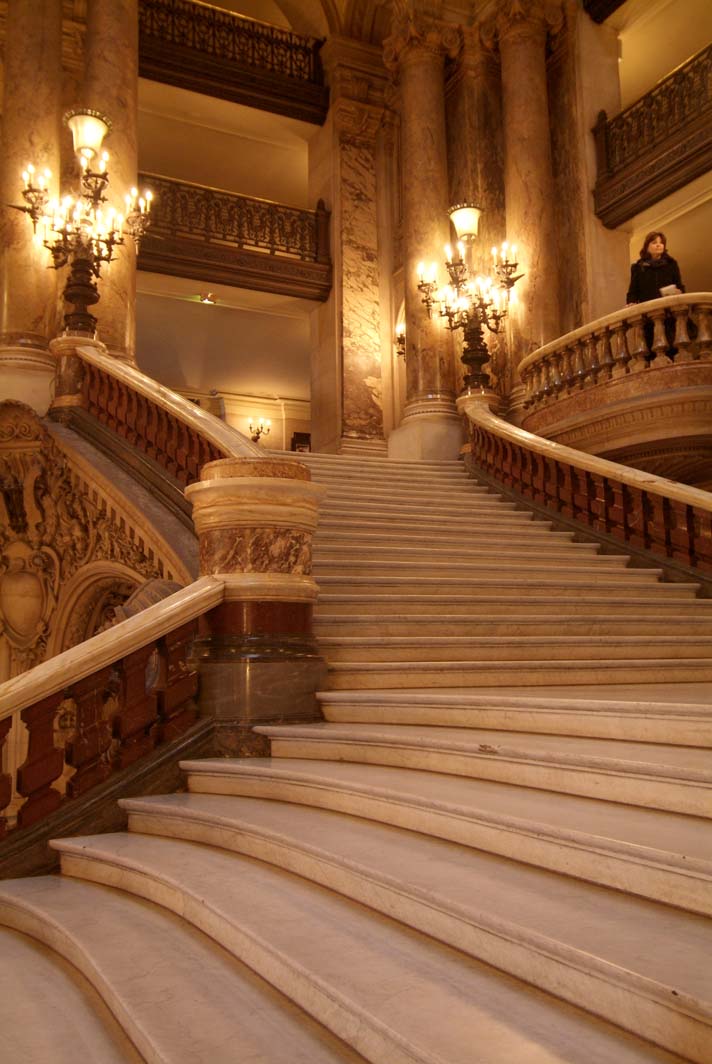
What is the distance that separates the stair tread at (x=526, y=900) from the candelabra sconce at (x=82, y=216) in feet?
21.9

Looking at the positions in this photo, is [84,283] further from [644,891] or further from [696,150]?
[644,891]

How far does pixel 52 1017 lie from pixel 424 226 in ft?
37.0

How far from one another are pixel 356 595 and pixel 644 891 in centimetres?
318

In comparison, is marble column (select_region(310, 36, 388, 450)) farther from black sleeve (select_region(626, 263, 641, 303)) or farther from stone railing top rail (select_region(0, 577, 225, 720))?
stone railing top rail (select_region(0, 577, 225, 720))

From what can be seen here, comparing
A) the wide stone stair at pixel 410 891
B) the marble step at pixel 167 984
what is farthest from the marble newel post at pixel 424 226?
the marble step at pixel 167 984

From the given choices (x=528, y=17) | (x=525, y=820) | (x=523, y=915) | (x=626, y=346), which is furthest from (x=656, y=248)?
(x=523, y=915)

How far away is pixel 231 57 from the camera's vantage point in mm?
13969

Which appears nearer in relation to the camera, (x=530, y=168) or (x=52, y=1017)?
(x=52, y=1017)

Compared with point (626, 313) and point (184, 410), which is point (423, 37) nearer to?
point (626, 313)

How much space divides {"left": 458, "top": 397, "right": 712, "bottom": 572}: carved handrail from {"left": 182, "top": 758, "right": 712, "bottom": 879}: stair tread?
3685 mm

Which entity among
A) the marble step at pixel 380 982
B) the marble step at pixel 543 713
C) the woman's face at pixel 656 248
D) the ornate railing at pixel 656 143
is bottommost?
the marble step at pixel 380 982

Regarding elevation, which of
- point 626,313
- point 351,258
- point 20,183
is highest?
point 351,258

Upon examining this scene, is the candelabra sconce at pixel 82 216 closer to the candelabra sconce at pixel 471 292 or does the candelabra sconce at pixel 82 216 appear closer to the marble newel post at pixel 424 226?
the candelabra sconce at pixel 471 292

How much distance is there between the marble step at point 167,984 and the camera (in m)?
1.73
